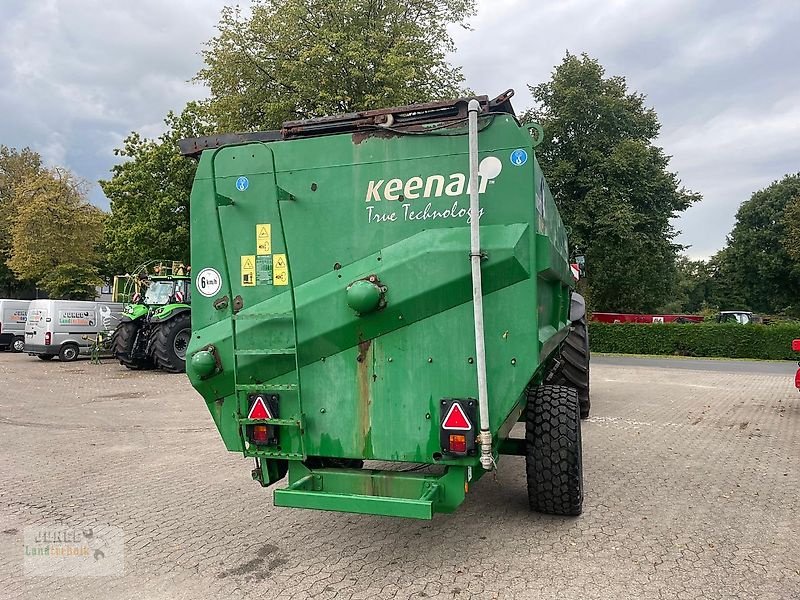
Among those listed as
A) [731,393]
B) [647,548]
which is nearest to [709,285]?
[731,393]

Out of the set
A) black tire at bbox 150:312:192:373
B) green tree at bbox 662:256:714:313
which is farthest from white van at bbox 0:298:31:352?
green tree at bbox 662:256:714:313

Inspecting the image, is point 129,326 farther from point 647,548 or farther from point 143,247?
point 647,548

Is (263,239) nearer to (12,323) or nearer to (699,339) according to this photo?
(699,339)

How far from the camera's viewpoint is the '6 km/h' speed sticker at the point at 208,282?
4031mm

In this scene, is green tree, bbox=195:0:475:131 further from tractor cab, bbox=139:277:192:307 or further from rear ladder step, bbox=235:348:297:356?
rear ladder step, bbox=235:348:297:356

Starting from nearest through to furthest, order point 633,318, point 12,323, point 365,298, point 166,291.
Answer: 1. point 365,298
2. point 166,291
3. point 12,323
4. point 633,318

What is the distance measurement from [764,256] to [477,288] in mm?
47367

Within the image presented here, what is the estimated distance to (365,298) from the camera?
11.6 feet

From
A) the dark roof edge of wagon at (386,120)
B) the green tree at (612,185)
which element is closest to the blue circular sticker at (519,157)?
the dark roof edge of wagon at (386,120)

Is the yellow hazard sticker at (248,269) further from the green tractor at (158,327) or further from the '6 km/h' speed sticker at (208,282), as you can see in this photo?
the green tractor at (158,327)

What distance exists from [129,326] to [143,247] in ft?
17.0

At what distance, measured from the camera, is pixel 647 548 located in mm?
4004

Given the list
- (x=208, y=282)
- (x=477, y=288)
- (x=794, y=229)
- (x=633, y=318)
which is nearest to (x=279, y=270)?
(x=208, y=282)

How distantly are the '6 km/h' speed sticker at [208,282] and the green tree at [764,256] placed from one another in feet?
149
